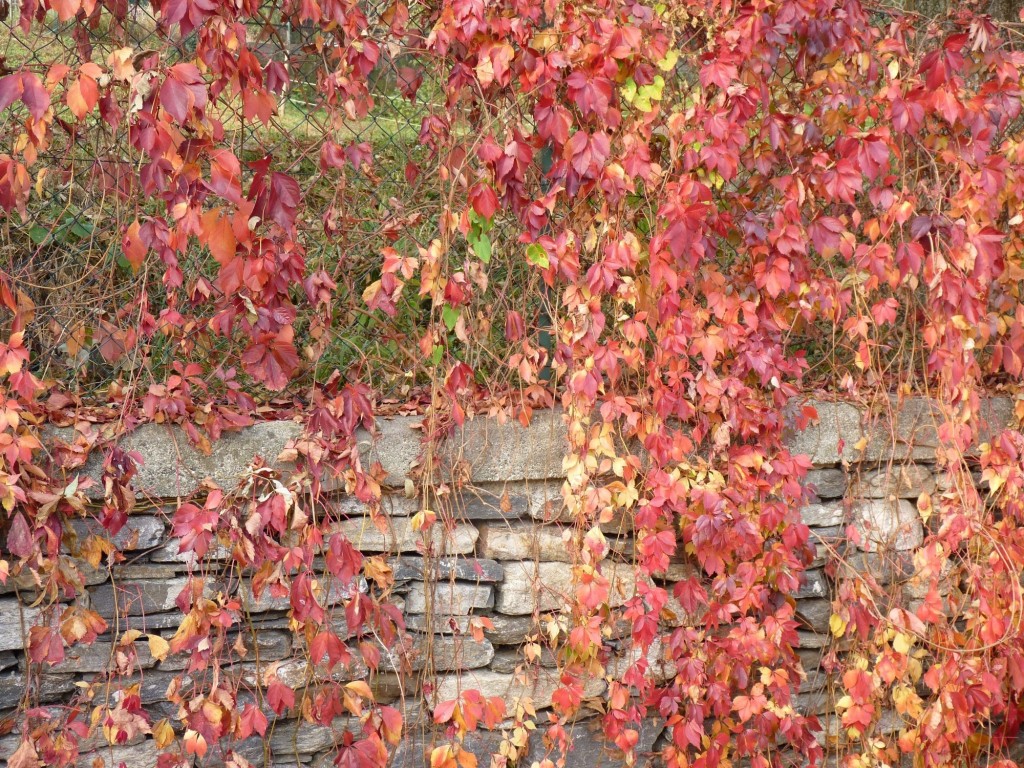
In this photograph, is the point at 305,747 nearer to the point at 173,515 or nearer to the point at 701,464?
the point at 173,515

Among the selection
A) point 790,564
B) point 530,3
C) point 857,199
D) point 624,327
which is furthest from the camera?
point 857,199

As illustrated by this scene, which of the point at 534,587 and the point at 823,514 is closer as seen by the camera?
the point at 534,587

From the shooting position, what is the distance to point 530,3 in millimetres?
2318

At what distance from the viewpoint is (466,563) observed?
2574 millimetres

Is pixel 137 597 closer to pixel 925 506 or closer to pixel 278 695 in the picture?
pixel 278 695

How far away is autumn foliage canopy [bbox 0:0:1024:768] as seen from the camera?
7.47 feet

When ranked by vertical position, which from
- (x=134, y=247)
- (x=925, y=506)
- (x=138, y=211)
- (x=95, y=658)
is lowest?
(x=95, y=658)

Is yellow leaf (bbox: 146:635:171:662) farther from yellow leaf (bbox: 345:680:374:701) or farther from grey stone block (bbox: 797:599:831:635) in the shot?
grey stone block (bbox: 797:599:831:635)

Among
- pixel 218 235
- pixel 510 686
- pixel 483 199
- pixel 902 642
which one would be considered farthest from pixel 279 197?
pixel 902 642

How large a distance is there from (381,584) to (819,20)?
1854 mm

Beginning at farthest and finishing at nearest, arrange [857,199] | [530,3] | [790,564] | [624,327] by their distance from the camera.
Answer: [857,199]
[790,564]
[624,327]
[530,3]

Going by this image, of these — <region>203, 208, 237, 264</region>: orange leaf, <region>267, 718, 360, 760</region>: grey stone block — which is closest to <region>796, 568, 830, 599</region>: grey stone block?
<region>267, 718, 360, 760</region>: grey stone block

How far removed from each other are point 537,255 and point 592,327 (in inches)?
9.1

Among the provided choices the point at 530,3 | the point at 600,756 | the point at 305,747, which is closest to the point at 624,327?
the point at 530,3
